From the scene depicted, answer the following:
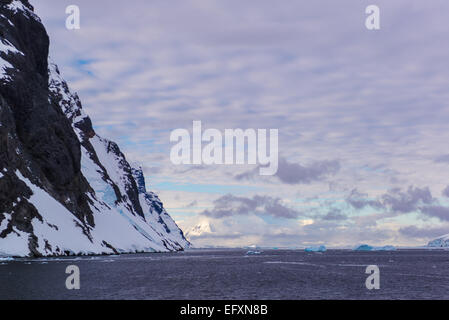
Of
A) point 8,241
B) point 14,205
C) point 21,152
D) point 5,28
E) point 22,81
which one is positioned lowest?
point 8,241

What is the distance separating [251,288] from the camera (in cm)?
7588

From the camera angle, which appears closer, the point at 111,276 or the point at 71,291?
the point at 71,291
